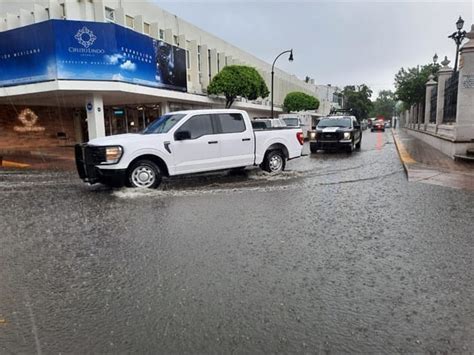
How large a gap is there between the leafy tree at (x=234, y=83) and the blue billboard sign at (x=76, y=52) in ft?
27.5

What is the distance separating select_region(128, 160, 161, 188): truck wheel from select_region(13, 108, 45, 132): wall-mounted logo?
68.4 ft

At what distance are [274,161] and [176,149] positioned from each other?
3555mm

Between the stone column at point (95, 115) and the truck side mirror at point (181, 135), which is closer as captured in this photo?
the truck side mirror at point (181, 135)

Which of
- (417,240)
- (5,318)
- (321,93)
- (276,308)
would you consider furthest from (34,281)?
(321,93)

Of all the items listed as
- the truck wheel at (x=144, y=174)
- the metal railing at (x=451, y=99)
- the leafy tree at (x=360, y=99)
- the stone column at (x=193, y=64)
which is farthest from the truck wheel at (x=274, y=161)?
the leafy tree at (x=360, y=99)

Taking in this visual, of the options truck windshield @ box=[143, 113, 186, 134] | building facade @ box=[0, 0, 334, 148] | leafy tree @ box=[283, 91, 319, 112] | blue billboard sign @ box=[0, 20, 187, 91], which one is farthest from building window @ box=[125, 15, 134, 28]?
leafy tree @ box=[283, 91, 319, 112]

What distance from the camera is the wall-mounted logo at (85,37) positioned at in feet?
61.9

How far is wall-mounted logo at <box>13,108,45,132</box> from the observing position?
25625mm

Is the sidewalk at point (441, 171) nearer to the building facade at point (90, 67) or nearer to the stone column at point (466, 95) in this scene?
the stone column at point (466, 95)

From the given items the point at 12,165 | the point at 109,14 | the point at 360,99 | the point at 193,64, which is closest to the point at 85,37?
the point at 109,14

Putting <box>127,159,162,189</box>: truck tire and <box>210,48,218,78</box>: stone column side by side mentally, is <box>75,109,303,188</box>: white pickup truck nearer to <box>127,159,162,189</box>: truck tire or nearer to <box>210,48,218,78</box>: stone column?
<box>127,159,162,189</box>: truck tire

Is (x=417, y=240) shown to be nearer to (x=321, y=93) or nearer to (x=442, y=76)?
(x=442, y=76)

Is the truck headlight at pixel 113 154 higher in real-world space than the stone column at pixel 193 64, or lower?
lower

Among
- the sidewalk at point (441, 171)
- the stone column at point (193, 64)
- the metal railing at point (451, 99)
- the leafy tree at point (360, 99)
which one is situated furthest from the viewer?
the leafy tree at point (360, 99)
